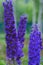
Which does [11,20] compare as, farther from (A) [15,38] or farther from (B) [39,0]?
(B) [39,0]

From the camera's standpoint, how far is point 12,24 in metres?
1.96

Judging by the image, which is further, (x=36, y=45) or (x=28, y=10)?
(x=28, y=10)

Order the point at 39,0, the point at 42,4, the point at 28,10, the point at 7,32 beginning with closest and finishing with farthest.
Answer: the point at 7,32
the point at 39,0
the point at 42,4
the point at 28,10

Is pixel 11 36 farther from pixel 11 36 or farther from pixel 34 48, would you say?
pixel 34 48

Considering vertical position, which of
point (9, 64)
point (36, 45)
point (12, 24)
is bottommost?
point (9, 64)

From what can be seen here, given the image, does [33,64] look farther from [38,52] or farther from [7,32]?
[7,32]

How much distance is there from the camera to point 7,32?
195 cm

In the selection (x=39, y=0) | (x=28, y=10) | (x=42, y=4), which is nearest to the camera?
(x=39, y=0)

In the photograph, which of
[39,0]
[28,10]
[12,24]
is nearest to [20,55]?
[12,24]

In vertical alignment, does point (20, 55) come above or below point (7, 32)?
below

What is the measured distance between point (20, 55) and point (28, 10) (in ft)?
75.9

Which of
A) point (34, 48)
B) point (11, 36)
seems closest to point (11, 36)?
point (11, 36)

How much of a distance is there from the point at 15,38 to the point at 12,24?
0.31ft

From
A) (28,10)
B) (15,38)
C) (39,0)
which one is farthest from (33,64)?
(28,10)
